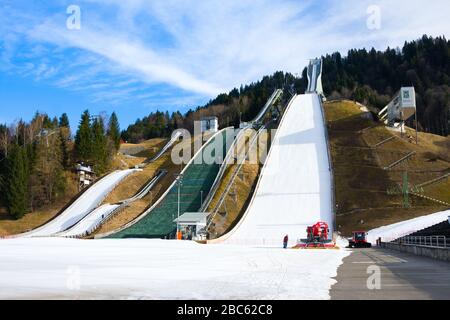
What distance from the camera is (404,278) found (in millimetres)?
10391

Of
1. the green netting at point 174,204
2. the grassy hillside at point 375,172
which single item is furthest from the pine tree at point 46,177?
the grassy hillside at point 375,172

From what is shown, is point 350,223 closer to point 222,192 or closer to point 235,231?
point 235,231

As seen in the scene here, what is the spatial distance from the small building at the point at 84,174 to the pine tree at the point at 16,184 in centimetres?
814

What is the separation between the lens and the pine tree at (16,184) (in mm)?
56906

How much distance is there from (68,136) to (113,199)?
97.6 ft

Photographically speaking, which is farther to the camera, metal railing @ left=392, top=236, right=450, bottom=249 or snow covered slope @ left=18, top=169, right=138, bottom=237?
snow covered slope @ left=18, top=169, right=138, bottom=237

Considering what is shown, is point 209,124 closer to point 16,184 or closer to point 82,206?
point 16,184

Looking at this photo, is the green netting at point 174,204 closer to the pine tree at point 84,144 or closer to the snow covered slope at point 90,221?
the snow covered slope at point 90,221

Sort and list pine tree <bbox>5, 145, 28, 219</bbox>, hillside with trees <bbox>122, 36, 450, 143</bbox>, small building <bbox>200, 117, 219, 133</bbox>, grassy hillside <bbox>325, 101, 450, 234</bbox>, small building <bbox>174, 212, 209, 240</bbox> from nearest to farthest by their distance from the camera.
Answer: small building <bbox>174, 212, 209, 240</bbox> < grassy hillside <bbox>325, 101, 450, 234</bbox> < pine tree <bbox>5, 145, 28, 219</bbox> < small building <bbox>200, 117, 219, 133</bbox> < hillside with trees <bbox>122, 36, 450, 143</bbox>

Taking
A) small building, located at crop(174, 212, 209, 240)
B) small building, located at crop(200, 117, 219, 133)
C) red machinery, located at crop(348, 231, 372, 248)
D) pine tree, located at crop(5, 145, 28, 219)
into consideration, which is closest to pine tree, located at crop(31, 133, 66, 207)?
pine tree, located at crop(5, 145, 28, 219)

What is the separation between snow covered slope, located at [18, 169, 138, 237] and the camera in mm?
45606

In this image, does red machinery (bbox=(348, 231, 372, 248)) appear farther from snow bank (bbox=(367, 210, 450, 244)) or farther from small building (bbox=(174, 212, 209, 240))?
small building (bbox=(174, 212, 209, 240))

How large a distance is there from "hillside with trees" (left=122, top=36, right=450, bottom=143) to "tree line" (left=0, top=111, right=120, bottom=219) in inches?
1829
